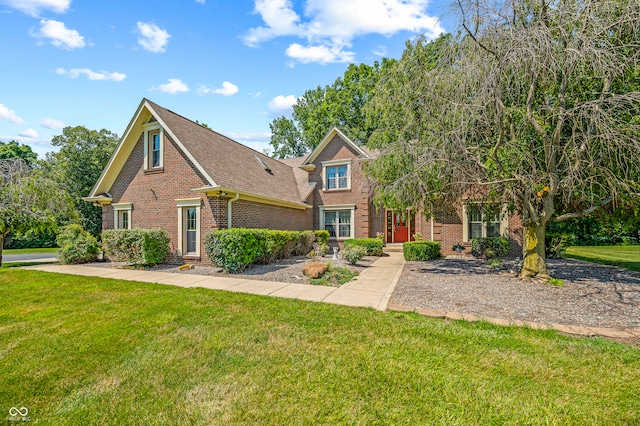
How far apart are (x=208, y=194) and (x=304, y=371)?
8.89 meters

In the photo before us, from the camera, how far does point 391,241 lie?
57.3 ft

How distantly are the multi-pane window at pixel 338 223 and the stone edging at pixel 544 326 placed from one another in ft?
38.7

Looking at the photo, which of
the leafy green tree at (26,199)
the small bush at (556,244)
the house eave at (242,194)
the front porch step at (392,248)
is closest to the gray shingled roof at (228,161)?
the house eave at (242,194)

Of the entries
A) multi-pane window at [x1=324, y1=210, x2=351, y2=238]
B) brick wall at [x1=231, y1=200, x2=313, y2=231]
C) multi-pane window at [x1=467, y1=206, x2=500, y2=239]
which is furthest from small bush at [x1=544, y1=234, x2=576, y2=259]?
brick wall at [x1=231, y1=200, x2=313, y2=231]

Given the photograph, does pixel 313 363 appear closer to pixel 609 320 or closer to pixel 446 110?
pixel 609 320

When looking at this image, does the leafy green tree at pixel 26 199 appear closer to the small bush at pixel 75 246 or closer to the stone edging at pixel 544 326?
the small bush at pixel 75 246

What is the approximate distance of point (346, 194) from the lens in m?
17.0

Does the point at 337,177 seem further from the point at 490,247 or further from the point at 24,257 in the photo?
the point at 24,257

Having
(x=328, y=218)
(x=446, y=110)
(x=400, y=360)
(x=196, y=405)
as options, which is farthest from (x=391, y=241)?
(x=196, y=405)

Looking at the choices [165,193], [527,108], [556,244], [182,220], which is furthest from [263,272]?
[556,244]

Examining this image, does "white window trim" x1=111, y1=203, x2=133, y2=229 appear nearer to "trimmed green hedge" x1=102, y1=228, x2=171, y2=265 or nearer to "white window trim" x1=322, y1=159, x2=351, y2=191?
"trimmed green hedge" x1=102, y1=228, x2=171, y2=265

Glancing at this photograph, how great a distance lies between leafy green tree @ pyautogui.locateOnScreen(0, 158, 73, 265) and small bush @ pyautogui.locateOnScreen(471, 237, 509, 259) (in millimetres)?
18522

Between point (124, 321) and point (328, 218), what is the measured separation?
1353cm

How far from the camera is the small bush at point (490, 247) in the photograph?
12.6m
